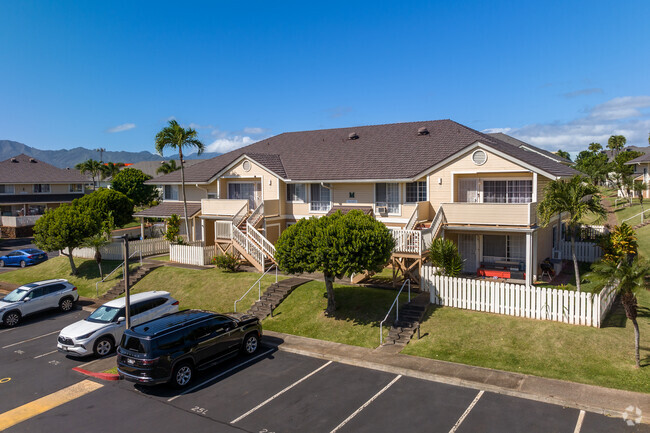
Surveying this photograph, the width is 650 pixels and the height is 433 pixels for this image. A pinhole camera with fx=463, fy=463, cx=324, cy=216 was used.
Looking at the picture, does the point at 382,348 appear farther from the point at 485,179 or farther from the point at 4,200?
the point at 4,200

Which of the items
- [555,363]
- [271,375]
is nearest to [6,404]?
[271,375]

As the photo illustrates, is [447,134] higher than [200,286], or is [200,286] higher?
[447,134]

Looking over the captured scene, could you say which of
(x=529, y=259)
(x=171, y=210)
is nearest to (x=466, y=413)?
(x=529, y=259)

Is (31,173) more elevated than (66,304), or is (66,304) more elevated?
(31,173)

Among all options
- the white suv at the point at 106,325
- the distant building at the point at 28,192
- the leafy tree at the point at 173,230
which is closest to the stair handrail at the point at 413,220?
the white suv at the point at 106,325

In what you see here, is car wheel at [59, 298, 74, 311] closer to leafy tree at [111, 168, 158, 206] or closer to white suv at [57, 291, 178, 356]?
white suv at [57, 291, 178, 356]

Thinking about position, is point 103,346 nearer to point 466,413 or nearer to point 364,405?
point 364,405
